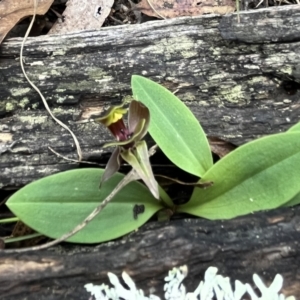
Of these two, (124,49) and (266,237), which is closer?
(266,237)

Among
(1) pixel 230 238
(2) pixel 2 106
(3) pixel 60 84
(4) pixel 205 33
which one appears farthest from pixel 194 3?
(1) pixel 230 238

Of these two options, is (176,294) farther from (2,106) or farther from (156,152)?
(2,106)

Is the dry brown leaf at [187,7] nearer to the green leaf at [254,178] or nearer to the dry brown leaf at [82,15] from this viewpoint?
the dry brown leaf at [82,15]

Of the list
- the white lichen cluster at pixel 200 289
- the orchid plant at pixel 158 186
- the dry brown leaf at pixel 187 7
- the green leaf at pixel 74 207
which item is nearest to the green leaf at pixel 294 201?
the orchid plant at pixel 158 186

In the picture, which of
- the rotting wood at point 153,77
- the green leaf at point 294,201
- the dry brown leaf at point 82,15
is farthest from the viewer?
the dry brown leaf at point 82,15

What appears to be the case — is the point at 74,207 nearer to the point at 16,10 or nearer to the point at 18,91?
the point at 18,91

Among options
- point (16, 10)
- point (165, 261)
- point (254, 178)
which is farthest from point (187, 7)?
point (165, 261)
